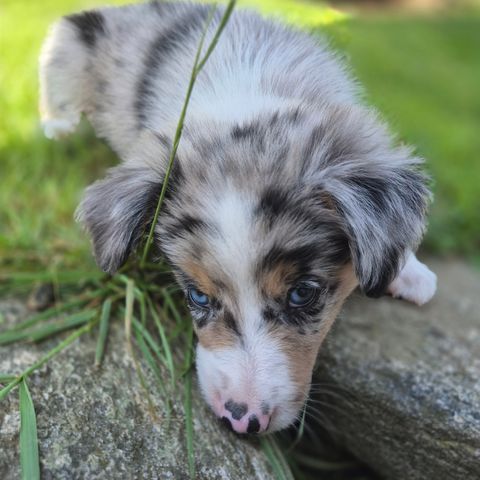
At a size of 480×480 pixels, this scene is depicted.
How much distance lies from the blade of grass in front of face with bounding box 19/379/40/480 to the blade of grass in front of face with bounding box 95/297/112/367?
368mm

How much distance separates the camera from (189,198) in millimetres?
2645

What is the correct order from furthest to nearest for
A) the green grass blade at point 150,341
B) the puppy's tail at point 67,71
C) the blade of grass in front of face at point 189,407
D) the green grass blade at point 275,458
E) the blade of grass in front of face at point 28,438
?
1. the puppy's tail at point 67,71
2. the green grass blade at point 150,341
3. the green grass blade at point 275,458
4. the blade of grass in front of face at point 189,407
5. the blade of grass in front of face at point 28,438

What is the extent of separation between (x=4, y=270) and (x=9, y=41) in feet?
12.4

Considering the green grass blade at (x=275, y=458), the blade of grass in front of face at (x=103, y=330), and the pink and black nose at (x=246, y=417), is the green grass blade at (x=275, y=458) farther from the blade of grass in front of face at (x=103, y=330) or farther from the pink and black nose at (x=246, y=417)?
the blade of grass in front of face at (x=103, y=330)

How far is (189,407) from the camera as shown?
2.89 metres

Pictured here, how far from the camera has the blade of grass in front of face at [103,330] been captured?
9.88 ft

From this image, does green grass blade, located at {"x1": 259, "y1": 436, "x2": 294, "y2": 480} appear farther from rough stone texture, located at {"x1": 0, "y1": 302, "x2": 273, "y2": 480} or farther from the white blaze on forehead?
the white blaze on forehead

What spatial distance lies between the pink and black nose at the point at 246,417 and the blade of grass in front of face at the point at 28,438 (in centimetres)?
68

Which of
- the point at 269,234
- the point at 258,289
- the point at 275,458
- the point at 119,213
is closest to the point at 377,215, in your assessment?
the point at 269,234

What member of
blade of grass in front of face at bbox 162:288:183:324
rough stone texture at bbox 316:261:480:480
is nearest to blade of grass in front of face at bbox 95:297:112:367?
blade of grass in front of face at bbox 162:288:183:324

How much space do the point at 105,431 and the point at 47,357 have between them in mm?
450

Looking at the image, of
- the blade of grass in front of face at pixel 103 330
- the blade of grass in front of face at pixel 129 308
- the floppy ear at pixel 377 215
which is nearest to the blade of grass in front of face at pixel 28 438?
the blade of grass in front of face at pixel 103 330

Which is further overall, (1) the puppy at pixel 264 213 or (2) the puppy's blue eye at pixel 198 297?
(2) the puppy's blue eye at pixel 198 297

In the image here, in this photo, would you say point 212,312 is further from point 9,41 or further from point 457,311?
point 9,41
